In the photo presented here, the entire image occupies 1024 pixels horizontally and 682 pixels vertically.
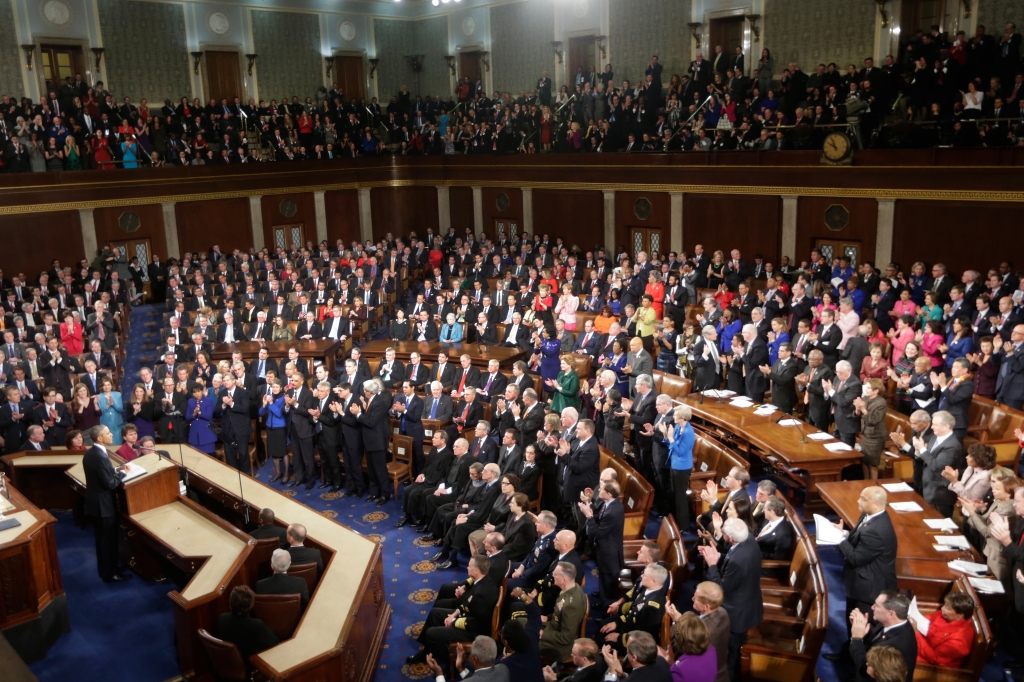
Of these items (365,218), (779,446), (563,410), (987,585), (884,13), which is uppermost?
(884,13)

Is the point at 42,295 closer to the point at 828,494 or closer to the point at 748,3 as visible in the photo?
the point at 828,494

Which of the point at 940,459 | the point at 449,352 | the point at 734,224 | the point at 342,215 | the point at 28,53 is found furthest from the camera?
the point at 342,215

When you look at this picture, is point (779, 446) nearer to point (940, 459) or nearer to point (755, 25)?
point (940, 459)

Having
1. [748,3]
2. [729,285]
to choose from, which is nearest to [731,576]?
[729,285]

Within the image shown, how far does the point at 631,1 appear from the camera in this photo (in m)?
22.5

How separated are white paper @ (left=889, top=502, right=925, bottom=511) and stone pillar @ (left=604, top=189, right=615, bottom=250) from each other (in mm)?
13611

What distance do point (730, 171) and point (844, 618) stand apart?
12003mm

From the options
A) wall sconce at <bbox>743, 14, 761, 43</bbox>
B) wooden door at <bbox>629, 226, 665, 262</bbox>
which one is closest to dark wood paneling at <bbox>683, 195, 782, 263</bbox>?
wooden door at <bbox>629, 226, 665, 262</bbox>

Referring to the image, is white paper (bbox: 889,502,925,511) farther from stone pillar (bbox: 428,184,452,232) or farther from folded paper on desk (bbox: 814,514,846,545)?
stone pillar (bbox: 428,184,452,232)

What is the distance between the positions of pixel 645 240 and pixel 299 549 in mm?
14739

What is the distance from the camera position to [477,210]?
79.0 feet

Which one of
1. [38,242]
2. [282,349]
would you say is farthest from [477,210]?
[282,349]

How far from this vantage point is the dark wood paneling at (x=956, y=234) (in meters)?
14.3

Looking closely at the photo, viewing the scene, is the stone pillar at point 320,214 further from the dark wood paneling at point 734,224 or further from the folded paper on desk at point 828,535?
the folded paper on desk at point 828,535
